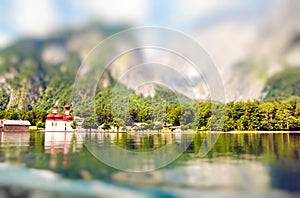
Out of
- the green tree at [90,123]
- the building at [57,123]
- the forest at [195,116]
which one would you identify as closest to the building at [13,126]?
the building at [57,123]

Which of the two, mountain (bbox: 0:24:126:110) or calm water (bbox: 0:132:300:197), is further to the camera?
mountain (bbox: 0:24:126:110)

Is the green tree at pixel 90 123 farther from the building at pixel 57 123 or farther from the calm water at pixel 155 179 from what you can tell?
the calm water at pixel 155 179

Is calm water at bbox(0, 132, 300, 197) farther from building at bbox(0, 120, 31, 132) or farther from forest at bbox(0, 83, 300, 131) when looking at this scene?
building at bbox(0, 120, 31, 132)

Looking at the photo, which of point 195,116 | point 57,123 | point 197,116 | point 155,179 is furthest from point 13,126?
point 155,179

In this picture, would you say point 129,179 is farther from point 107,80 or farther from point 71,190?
point 107,80

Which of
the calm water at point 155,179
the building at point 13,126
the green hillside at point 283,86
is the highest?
the green hillside at point 283,86

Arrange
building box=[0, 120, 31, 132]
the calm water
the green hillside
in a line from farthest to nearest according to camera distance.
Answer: the green hillside < building box=[0, 120, 31, 132] < the calm water

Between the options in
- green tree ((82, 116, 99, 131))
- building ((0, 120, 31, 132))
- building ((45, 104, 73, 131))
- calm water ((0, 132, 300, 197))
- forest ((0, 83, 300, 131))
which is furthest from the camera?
building ((45, 104, 73, 131))

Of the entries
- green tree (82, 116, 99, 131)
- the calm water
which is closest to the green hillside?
green tree (82, 116, 99, 131)

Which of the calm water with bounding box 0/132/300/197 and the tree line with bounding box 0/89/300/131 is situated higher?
the tree line with bounding box 0/89/300/131

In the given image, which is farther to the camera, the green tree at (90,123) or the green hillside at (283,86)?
the green hillside at (283,86)

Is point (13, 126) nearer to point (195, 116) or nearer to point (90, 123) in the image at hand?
point (90, 123)

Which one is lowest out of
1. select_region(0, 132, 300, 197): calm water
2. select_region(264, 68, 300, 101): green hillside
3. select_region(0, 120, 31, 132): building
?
select_region(0, 132, 300, 197): calm water

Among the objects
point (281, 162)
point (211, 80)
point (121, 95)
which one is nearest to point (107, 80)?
point (121, 95)
